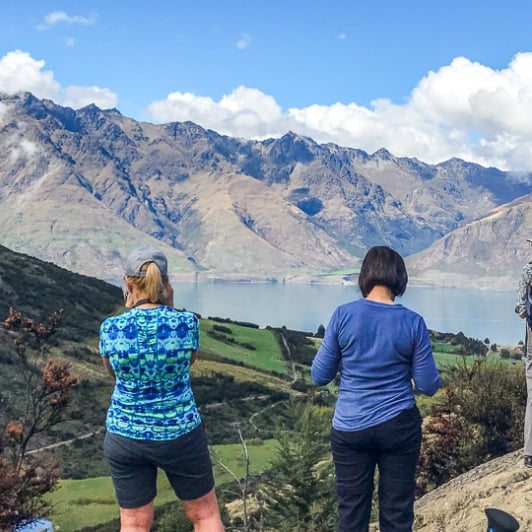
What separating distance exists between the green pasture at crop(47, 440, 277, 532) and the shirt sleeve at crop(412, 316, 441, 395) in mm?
11923

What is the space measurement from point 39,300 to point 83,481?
43084 mm

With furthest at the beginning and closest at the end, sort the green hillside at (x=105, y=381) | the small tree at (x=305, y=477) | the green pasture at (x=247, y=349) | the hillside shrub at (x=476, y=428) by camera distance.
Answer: the green pasture at (x=247, y=349) → the green hillside at (x=105, y=381) → the hillside shrub at (x=476, y=428) → the small tree at (x=305, y=477)

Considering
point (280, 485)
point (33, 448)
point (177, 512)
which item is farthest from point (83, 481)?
point (280, 485)

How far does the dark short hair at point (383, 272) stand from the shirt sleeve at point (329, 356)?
337 millimetres

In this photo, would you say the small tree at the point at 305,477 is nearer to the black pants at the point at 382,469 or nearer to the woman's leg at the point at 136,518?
the black pants at the point at 382,469

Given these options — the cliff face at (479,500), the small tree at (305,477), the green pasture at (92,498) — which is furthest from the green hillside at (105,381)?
the cliff face at (479,500)

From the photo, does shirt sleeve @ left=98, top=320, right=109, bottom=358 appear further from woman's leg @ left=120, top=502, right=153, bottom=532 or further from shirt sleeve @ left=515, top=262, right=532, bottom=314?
shirt sleeve @ left=515, top=262, right=532, bottom=314

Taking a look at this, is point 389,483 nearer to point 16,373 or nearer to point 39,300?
point 16,373

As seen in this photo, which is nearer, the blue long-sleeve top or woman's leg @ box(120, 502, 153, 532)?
woman's leg @ box(120, 502, 153, 532)

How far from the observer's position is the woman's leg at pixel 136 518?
4.43 meters

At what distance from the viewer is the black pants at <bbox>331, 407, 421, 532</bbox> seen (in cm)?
454

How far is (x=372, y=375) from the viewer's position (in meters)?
4.56

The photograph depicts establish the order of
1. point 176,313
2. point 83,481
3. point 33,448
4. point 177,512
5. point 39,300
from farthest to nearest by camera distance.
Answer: point 39,300
point 33,448
point 83,481
point 177,512
point 176,313

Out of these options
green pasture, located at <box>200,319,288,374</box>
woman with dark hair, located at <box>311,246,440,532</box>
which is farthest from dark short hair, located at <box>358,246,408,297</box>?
green pasture, located at <box>200,319,288,374</box>
